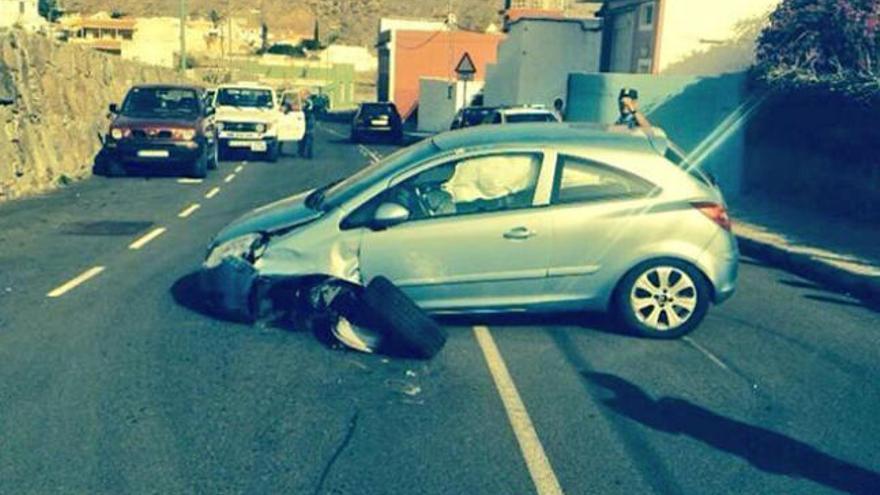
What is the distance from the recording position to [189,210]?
1536cm

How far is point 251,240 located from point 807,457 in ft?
14.8

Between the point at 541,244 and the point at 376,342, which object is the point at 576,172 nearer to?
the point at 541,244

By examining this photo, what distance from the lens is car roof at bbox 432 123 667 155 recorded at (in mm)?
7691

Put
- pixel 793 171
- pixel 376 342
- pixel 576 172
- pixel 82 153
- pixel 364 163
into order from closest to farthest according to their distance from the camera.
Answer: pixel 376 342 < pixel 576 172 < pixel 793 171 < pixel 82 153 < pixel 364 163

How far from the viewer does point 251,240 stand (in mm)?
7598

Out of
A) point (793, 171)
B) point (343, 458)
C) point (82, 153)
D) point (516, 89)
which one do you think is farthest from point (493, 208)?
point (516, 89)

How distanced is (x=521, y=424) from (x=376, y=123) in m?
33.2

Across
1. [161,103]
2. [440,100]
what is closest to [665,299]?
[161,103]

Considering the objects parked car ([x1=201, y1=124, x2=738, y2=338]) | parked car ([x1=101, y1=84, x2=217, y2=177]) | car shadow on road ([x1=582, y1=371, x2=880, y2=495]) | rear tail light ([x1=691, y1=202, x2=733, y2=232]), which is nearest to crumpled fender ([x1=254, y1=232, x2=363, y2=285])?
parked car ([x1=201, y1=124, x2=738, y2=338])

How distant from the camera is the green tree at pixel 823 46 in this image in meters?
15.6

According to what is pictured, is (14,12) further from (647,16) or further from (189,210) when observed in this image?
(189,210)

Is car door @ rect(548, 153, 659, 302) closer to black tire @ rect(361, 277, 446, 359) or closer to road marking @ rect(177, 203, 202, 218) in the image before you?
black tire @ rect(361, 277, 446, 359)

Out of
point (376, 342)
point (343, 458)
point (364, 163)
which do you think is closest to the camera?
point (343, 458)

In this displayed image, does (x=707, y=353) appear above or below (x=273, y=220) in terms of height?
below
